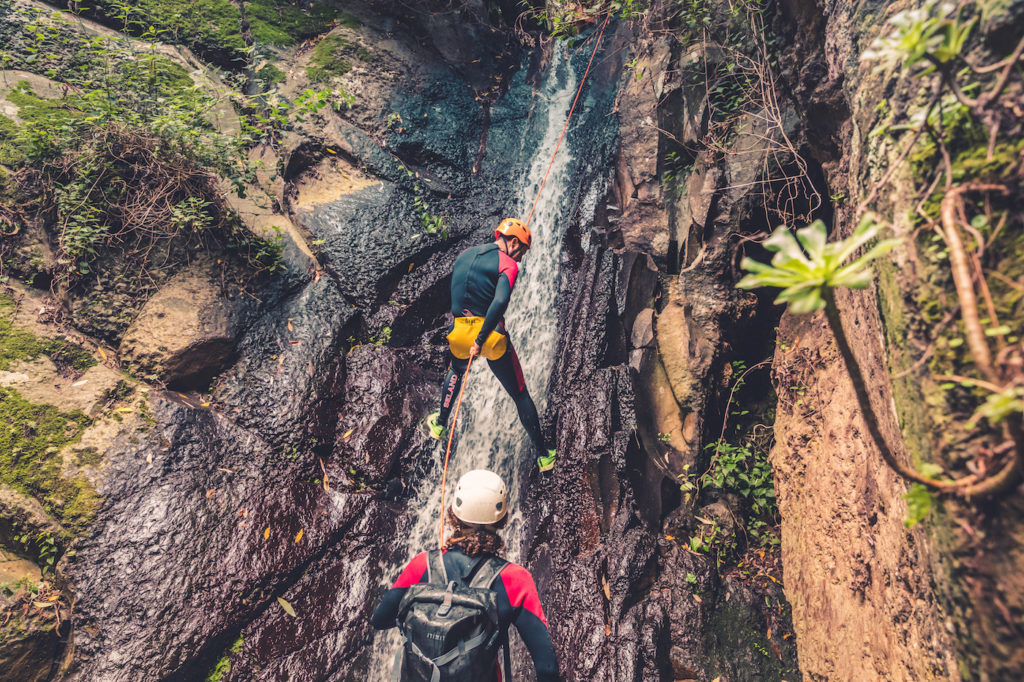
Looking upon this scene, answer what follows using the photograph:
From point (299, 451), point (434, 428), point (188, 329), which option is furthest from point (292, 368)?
point (434, 428)

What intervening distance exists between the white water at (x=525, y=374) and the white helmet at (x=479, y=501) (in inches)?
84.4

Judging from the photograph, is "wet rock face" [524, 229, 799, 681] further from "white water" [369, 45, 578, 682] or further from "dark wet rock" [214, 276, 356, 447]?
"dark wet rock" [214, 276, 356, 447]

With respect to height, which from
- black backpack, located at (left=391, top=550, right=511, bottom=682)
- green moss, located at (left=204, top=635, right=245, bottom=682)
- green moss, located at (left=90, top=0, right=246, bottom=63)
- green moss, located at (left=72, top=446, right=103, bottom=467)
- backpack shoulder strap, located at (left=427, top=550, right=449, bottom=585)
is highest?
green moss, located at (left=90, top=0, right=246, bottom=63)

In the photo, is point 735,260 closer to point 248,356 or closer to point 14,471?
point 248,356

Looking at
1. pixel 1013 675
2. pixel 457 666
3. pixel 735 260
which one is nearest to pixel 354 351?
pixel 457 666

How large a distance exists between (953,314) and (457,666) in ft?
8.01

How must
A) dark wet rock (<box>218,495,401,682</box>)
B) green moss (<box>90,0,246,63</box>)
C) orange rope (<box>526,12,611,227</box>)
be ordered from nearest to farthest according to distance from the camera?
dark wet rock (<box>218,495,401,682</box>), green moss (<box>90,0,246,63</box>), orange rope (<box>526,12,611,227</box>)

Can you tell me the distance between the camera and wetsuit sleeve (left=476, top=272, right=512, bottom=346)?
13.1ft

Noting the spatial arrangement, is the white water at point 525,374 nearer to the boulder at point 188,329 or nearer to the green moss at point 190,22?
the boulder at point 188,329

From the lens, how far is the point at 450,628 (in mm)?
2115

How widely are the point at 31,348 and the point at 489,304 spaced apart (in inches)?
145

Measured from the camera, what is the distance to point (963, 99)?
149cm

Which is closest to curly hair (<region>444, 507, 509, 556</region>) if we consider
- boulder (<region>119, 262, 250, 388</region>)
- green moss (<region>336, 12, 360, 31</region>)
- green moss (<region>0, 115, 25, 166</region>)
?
boulder (<region>119, 262, 250, 388</region>)

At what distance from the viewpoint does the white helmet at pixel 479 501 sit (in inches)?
96.0
